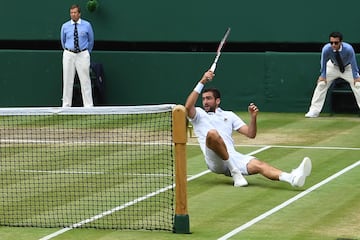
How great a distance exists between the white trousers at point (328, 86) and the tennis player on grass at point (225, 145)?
7.81 meters

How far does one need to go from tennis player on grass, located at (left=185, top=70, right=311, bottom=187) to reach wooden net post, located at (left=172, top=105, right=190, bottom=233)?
Answer: 215 cm

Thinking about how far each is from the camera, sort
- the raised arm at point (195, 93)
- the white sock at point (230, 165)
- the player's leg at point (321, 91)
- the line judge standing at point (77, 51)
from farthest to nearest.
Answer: the line judge standing at point (77, 51), the player's leg at point (321, 91), the white sock at point (230, 165), the raised arm at point (195, 93)

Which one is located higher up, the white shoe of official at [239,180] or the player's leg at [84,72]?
the player's leg at [84,72]

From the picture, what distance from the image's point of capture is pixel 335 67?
22.0 m

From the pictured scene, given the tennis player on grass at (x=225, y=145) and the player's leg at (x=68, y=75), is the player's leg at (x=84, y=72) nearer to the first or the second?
the player's leg at (x=68, y=75)

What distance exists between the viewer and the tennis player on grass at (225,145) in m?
13.7

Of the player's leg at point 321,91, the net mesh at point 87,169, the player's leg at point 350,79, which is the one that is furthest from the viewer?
the player's leg at point 321,91

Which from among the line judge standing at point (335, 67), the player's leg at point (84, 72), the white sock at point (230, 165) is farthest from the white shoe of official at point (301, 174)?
the player's leg at point (84, 72)

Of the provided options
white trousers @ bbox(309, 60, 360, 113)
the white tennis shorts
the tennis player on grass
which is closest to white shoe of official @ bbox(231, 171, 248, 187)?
the tennis player on grass

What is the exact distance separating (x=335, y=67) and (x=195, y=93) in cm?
904

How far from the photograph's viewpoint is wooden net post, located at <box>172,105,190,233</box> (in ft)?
37.1

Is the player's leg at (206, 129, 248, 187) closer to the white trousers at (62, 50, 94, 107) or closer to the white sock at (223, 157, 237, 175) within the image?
the white sock at (223, 157, 237, 175)

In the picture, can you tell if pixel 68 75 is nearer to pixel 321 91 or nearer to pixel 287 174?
pixel 321 91

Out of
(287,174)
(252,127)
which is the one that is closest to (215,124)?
(252,127)
